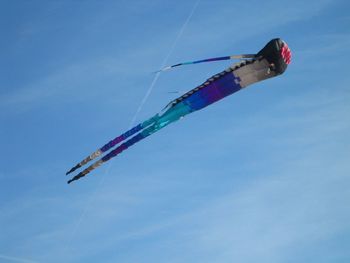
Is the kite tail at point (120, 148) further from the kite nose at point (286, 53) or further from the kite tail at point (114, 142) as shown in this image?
the kite nose at point (286, 53)

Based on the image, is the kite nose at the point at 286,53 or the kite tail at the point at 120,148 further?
the kite tail at the point at 120,148

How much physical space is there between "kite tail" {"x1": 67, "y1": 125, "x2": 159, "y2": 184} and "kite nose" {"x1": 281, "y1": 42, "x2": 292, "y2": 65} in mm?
16659

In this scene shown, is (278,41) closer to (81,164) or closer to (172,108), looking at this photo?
(172,108)

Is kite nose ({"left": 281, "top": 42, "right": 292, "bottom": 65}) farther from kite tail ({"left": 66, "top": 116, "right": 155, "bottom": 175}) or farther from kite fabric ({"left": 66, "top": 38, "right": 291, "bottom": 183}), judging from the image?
kite tail ({"left": 66, "top": 116, "right": 155, "bottom": 175})

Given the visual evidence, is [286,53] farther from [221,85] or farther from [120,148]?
[120,148]

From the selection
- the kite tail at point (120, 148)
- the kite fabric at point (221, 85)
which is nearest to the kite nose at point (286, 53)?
the kite fabric at point (221, 85)

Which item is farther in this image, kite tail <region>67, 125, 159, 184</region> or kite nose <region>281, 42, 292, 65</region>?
kite tail <region>67, 125, 159, 184</region>

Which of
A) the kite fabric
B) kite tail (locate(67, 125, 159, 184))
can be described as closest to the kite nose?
the kite fabric

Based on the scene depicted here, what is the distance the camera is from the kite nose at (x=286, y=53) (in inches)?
2188

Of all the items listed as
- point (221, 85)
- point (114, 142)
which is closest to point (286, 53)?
point (221, 85)

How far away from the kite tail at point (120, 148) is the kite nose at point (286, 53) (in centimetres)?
1666

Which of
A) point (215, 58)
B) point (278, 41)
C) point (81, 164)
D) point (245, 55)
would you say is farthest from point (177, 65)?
point (81, 164)

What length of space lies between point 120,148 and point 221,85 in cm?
1463

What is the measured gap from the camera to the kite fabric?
183ft
